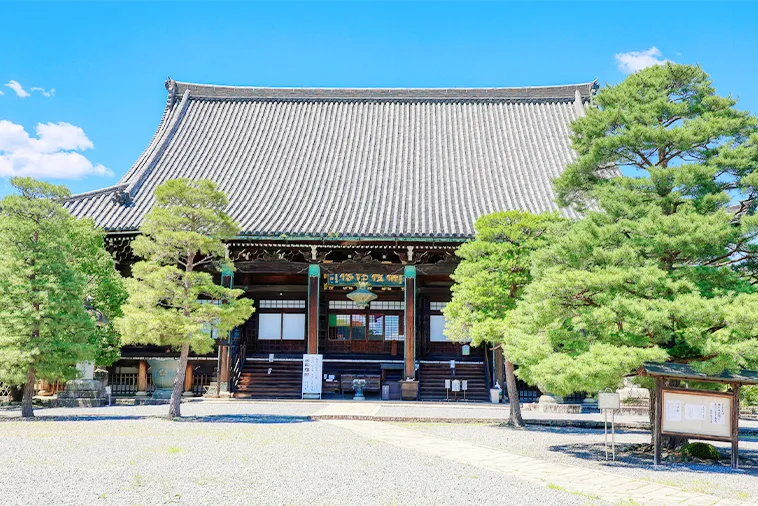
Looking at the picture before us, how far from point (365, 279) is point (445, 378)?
4.71 m

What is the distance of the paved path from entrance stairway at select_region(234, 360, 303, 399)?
979 centimetres

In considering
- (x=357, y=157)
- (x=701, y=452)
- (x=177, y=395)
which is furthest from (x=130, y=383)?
(x=701, y=452)

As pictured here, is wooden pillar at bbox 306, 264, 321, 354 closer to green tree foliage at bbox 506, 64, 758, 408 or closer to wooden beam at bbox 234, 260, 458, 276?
wooden beam at bbox 234, 260, 458, 276

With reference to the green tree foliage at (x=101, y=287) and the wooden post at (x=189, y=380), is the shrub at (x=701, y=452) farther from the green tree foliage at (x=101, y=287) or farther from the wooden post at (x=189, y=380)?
the wooden post at (x=189, y=380)

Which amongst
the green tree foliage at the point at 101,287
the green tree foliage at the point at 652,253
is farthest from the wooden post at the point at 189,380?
the green tree foliage at the point at 652,253

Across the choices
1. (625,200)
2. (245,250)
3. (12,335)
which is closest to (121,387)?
(245,250)

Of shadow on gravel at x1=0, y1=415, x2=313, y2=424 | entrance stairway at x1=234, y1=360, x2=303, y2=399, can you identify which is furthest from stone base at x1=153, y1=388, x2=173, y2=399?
shadow on gravel at x1=0, y1=415, x2=313, y2=424

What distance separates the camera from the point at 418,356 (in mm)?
26828

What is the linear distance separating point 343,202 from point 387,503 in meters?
18.6

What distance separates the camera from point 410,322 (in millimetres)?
23906

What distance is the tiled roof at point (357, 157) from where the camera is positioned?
979 inches

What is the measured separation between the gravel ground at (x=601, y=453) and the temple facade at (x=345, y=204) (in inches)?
308

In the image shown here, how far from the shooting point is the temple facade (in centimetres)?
2419

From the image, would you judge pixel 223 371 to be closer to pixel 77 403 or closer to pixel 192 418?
pixel 77 403
